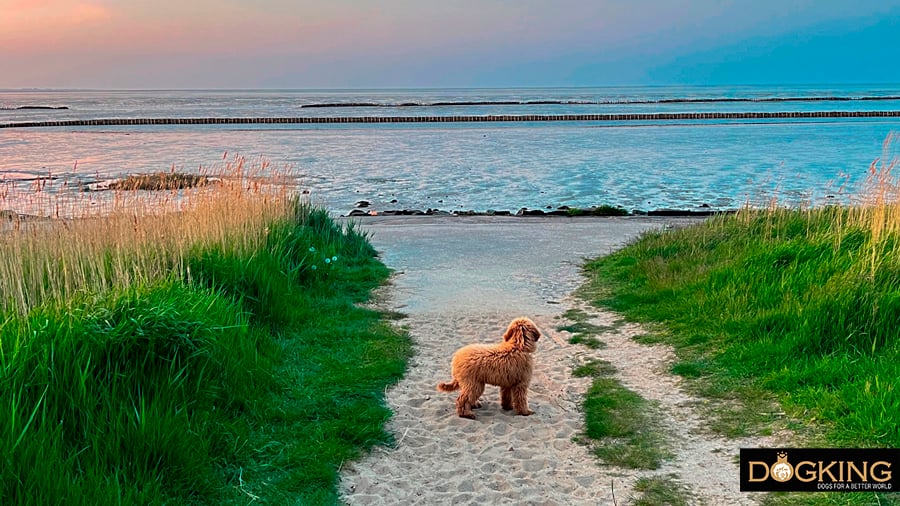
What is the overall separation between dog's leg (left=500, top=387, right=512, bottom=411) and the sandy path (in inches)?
2.4

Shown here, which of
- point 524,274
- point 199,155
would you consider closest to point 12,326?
point 524,274

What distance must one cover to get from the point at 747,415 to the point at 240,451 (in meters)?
3.62

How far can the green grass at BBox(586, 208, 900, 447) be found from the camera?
530 cm

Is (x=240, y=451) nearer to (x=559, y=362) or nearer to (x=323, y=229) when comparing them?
(x=559, y=362)

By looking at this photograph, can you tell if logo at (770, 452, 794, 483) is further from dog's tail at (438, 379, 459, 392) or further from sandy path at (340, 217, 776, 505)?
dog's tail at (438, 379, 459, 392)

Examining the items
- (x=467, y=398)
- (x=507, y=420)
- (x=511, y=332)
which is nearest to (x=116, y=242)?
(x=467, y=398)

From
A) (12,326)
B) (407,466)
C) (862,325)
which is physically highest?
(12,326)

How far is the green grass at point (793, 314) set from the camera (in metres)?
5.30

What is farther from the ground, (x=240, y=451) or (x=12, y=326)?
(x=12, y=326)

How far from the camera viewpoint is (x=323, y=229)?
1191 centimetres

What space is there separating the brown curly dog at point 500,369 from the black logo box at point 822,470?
1675mm

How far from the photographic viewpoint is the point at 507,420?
225 inches

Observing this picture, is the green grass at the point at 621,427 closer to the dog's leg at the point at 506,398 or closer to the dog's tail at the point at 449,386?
the dog's leg at the point at 506,398

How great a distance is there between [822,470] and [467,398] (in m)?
2.42
